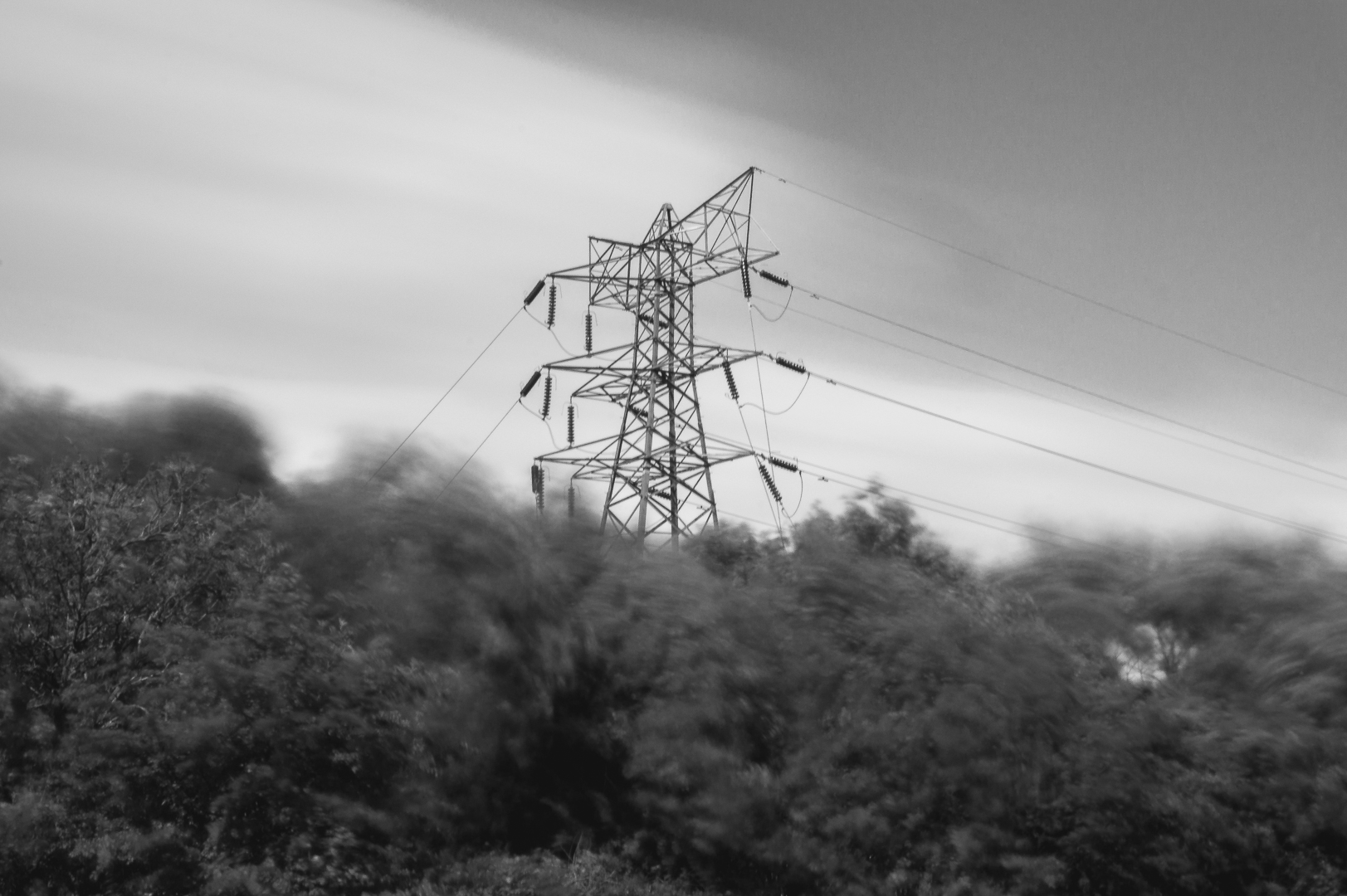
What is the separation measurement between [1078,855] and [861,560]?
6.33m

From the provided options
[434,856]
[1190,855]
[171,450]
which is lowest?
[434,856]

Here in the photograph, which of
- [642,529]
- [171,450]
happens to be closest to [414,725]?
[171,450]

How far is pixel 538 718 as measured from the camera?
20.1 meters

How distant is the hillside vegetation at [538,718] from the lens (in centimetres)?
1688

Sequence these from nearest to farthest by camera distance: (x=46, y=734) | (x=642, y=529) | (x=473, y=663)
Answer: (x=46, y=734), (x=473, y=663), (x=642, y=529)

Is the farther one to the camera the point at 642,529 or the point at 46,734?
the point at 642,529

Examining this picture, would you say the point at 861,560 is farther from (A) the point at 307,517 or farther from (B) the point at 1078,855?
(A) the point at 307,517

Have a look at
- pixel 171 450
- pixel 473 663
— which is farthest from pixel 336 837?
pixel 171 450

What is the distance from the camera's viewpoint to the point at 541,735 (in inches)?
796

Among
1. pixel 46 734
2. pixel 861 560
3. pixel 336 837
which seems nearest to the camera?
pixel 46 734

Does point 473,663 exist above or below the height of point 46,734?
above

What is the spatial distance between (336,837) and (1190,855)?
15.2 m

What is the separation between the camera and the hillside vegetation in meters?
16.9

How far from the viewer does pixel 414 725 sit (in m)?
18.5
